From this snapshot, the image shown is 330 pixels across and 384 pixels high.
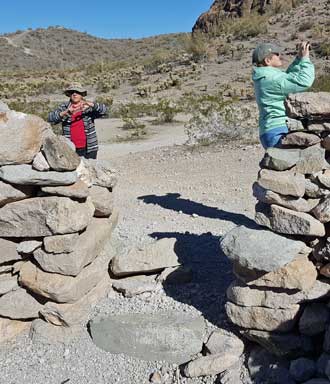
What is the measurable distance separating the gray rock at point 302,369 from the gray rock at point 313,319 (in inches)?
7.8

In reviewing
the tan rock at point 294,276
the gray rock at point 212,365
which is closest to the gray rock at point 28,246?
the gray rock at point 212,365

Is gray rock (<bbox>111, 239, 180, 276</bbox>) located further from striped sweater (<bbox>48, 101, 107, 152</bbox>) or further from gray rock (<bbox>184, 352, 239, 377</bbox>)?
striped sweater (<bbox>48, 101, 107, 152</bbox>)

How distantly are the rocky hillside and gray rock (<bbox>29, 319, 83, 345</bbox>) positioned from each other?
5871 cm

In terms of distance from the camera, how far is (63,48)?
74688mm

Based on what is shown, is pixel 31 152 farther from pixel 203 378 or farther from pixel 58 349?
pixel 203 378

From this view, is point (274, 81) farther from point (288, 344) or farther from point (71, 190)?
point (288, 344)

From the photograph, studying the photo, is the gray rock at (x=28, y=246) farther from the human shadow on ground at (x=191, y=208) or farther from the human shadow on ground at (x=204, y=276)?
the human shadow on ground at (x=191, y=208)

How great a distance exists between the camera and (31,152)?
4172 millimetres

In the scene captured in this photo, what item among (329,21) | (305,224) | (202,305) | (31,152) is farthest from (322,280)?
(329,21)

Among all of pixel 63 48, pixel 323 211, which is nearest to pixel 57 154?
pixel 323 211

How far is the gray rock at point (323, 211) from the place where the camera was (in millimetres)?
3562

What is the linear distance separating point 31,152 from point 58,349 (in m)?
1.65

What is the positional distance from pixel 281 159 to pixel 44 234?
1.97 metres

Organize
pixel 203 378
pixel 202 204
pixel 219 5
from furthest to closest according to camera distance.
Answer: pixel 219 5 < pixel 202 204 < pixel 203 378
